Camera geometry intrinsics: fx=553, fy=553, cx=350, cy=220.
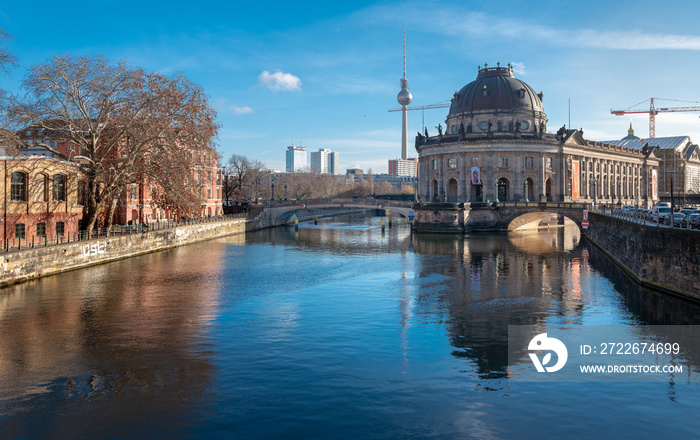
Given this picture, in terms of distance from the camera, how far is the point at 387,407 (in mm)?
16562

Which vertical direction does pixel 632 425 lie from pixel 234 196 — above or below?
below

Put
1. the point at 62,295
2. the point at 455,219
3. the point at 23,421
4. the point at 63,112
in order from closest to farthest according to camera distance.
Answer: the point at 23,421 → the point at 62,295 → the point at 63,112 → the point at 455,219

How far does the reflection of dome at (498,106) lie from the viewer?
11202 cm

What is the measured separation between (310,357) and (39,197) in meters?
37.4

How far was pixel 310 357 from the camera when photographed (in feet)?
70.0

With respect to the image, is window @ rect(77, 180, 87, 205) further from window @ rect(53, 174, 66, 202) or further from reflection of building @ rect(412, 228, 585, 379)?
reflection of building @ rect(412, 228, 585, 379)

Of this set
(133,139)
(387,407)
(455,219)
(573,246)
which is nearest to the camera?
(387,407)

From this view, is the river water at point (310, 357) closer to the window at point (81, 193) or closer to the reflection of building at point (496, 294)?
the reflection of building at point (496, 294)

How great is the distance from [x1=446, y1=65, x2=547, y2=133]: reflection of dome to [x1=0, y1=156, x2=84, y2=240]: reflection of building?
8141 cm

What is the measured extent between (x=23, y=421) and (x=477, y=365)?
578 inches

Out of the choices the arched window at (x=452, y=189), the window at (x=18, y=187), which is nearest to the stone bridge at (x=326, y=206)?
the arched window at (x=452, y=189)

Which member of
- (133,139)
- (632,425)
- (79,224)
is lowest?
(632,425)

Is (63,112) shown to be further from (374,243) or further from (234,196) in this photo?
(234,196)

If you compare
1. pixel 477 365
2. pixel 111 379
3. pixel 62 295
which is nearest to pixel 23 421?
pixel 111 379
